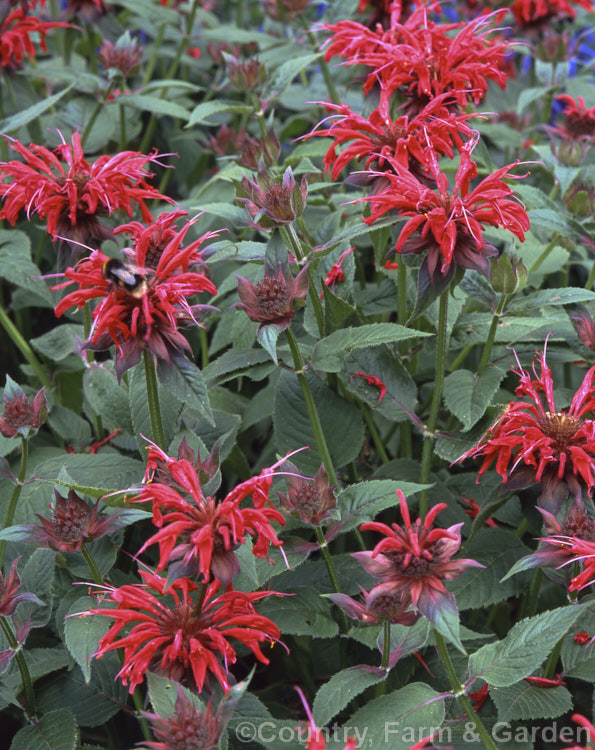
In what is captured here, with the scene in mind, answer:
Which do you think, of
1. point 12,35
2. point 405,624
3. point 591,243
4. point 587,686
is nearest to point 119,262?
point 405,624

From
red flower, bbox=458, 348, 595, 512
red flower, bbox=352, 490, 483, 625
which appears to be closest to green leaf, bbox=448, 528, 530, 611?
red flower, bbox=458, 348, 595, 512

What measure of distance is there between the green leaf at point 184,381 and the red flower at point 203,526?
83mm

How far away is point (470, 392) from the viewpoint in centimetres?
104

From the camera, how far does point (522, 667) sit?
80 centimetres

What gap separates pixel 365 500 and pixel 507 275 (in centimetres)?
32

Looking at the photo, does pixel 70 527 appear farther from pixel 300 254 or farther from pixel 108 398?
pixel 300 254

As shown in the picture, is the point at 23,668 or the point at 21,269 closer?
the point at 23,668

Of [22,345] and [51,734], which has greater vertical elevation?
[22,345]

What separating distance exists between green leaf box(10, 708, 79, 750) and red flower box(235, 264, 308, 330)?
1.58ft

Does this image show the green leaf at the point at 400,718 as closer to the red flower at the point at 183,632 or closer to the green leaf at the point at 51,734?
the red flower at the point at 183,632

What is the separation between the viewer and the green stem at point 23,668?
0.93m

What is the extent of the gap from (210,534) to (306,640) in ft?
1.65

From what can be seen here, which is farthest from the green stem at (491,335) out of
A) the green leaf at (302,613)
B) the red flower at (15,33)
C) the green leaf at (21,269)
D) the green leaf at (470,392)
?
the red flower at (15,33)

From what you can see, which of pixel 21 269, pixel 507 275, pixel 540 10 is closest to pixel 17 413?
pixel 21 269
